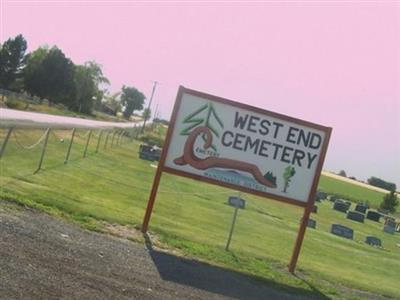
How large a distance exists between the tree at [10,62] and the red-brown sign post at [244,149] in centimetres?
9593

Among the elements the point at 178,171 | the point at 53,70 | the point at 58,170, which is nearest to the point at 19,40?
the point at 53,70

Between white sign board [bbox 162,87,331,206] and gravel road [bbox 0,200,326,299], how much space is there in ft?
8.57

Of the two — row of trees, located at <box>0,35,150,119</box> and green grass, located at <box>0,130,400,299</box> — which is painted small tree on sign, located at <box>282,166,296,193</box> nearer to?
green grass, located at <box>0,130,400,299</box>

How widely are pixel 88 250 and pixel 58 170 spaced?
35.7ft

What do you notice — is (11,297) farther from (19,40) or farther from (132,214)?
(19,40)

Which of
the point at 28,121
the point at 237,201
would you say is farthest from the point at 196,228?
the point at 28,121

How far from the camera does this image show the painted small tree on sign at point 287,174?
12.3 metres

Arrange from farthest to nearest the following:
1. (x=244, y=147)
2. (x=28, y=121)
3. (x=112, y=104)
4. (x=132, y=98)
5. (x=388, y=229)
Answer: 1. (x=112, y=104)
2. (x=132, y=98)
3. (x=388, y=229)
4. (x=28, y=121)
5. (x=244, y=147)

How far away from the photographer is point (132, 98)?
182m

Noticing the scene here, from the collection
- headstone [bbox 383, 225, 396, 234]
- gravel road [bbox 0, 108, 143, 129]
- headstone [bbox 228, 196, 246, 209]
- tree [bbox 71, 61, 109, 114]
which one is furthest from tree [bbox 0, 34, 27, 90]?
headstone [bbox 228, 196, 246, 209]

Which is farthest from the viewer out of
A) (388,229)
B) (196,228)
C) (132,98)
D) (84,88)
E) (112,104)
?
(112,104)

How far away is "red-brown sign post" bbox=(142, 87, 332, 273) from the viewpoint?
39.1 feet

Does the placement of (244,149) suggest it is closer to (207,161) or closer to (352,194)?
(207,161)

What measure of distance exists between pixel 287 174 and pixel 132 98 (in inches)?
6788
